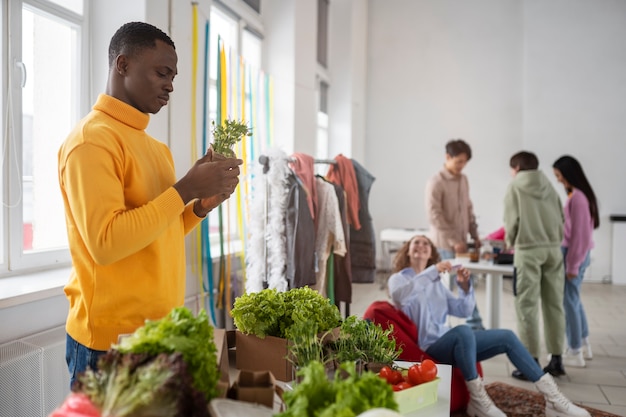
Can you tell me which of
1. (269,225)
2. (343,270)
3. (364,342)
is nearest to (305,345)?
(364,342)

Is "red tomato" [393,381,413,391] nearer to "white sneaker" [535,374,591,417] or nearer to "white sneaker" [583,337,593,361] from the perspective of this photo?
"white sneaker" [535,374,591,417]

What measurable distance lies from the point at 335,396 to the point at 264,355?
1.91 ft

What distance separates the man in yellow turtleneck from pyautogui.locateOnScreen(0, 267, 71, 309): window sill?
0.79 m

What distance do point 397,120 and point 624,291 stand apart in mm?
4047

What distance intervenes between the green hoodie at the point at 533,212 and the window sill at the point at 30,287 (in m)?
3.07

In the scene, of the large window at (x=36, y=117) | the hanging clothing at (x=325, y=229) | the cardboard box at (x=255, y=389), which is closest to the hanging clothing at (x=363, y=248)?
the hanging clothing at (x=325, y=229)

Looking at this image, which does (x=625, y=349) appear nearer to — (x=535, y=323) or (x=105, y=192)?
(x=535, y=323)

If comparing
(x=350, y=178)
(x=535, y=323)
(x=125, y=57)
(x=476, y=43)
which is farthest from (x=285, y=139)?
(x=476, y=43)

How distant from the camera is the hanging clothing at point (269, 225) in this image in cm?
351

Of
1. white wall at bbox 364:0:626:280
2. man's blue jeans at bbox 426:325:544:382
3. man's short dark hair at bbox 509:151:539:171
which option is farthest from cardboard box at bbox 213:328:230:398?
white wall at bbox 364:0:626:280

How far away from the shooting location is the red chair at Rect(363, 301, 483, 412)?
299cm

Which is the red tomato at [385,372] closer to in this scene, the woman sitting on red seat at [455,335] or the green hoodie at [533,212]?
the woman sitting on red seat at [455,335]

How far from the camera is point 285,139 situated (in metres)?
5.55

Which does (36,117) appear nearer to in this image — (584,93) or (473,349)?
(473,349)
